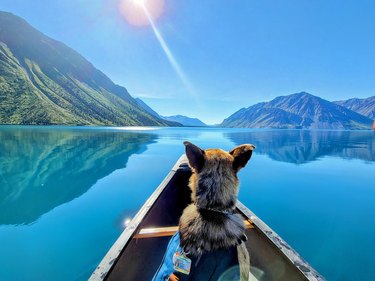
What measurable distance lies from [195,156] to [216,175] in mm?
293

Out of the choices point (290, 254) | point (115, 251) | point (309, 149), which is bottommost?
point (309, 149)

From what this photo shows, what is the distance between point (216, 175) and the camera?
2.16 metres

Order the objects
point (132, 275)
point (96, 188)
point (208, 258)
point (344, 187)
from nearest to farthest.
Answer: point (208, 258)
point (132, 275)
point (96, 188)
point (344, 187)

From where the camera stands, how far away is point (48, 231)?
9414 millimetres

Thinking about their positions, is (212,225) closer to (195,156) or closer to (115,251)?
(195,156)

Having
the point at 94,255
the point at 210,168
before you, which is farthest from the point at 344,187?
the point at 210,168

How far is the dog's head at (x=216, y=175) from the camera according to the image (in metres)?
2.12

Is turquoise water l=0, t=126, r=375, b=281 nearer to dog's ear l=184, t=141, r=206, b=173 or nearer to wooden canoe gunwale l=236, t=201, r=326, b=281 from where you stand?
wooden canoe gunwale l=236, t=201, r=326, b=281

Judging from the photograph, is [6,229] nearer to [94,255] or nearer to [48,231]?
[48,231]

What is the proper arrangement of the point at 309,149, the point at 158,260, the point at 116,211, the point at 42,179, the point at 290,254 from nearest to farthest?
the point at 290,254
the point at 158,260
the point at 116,211
the point at 42,179
the point at 309,149

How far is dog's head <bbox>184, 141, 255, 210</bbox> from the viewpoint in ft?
6.97

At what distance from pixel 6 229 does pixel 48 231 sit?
1.78 metres

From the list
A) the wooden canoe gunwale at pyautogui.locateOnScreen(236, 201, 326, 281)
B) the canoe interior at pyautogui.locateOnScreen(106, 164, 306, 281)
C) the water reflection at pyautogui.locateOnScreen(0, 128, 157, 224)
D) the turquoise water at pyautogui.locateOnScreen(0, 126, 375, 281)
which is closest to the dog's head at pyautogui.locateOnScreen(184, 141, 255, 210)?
the wooden canoe gunwale at pyautogui.locateOnScreen(236, 201, 326, 281)

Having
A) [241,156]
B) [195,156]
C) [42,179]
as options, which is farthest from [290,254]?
[42,179]
